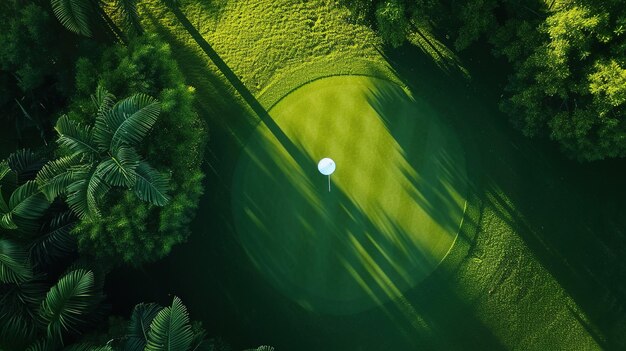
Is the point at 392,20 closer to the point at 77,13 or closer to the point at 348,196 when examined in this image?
the point at 348,196

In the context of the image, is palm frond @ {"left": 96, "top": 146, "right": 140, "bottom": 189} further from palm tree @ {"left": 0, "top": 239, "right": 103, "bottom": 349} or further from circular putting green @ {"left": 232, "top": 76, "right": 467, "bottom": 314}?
circular putting green @ {"left": 232, "top": 76, "right": 467, "bottom": 314}

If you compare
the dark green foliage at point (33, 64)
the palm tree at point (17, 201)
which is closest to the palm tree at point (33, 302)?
the palm tree at point (17, 201)

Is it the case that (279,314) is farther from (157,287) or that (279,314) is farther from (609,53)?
(609,53)

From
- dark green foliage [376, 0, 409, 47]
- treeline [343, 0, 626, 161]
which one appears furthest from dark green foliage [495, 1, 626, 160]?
dark green foliage [376, 0, 409, 47]

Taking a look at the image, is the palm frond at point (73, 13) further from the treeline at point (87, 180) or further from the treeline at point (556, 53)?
the treeline at point (556, 53)

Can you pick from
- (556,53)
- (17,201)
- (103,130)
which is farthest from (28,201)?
(556,53)

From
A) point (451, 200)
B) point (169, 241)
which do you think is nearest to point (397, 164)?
point (451, 200)
